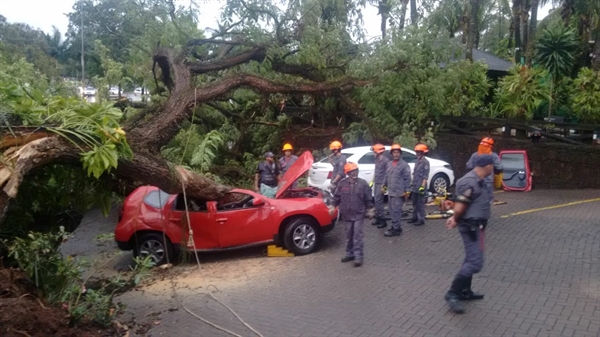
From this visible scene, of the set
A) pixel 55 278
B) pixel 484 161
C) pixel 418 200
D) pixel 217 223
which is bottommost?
pixel 55 278

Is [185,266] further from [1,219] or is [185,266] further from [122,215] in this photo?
[1,219]

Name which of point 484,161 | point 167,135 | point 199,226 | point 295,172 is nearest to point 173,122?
point 167,135

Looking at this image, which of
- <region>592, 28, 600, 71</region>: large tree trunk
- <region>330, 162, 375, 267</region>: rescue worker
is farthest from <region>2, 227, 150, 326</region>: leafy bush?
<region>592, 28, 600, 71</region>: large tree trunk

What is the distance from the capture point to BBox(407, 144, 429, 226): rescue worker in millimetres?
11391

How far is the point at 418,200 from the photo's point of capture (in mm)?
11656

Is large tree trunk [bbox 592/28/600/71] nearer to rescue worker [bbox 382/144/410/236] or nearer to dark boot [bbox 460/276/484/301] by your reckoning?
rescue worker [bbox 382/144/410/236]

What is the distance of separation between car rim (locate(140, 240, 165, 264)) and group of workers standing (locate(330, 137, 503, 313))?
9.92ft

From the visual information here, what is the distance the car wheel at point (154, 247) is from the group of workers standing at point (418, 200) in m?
2.91

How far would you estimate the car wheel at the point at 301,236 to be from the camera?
1001 centimetres

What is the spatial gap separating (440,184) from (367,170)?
219cm

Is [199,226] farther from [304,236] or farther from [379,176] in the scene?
[379,176]

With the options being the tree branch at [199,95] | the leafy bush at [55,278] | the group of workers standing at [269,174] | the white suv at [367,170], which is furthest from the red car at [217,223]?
the white suv at [367,170]

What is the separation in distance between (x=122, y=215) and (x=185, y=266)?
1373mm

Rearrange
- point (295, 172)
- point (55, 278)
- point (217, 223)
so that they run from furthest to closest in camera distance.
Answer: point (295, 172), point (217, 223), point (55, 278)
